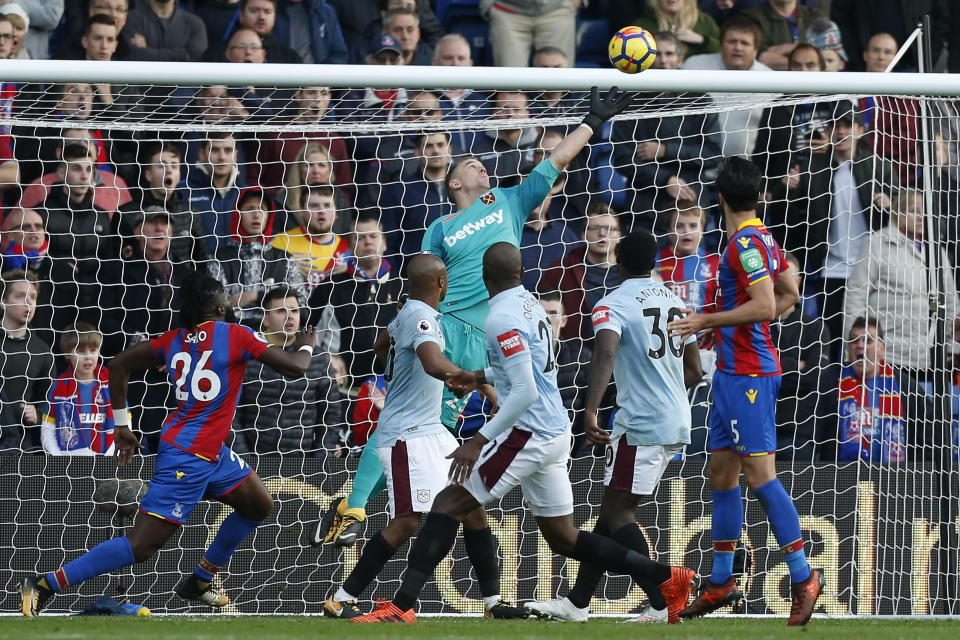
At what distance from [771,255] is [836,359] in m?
2.68

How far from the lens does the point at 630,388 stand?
6676 millimetres

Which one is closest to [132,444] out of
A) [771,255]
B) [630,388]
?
[630,388]

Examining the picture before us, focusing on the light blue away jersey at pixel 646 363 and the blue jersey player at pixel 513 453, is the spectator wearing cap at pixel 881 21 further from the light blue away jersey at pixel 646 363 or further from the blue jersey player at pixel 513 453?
the blue jersey player at pixel 513 453

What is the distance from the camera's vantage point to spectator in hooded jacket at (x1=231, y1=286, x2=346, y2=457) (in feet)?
27.7

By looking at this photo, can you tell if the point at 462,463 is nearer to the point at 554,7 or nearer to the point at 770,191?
the point at 770,191

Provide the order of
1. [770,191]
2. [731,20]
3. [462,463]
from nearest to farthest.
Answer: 1. [462,463]
2. [770,191]
3. [731,20]

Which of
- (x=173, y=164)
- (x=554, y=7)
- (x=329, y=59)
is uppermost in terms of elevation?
(x=554, y=7)

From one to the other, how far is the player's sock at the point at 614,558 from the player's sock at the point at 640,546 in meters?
0.08

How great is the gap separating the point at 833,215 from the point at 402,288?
319 cm

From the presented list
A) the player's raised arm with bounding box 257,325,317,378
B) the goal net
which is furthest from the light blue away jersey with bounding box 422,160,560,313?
the player's raised arm with bounding box 257,325,317,378

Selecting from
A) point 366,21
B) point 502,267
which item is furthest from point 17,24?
point 502,267

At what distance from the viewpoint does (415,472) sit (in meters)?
6.56

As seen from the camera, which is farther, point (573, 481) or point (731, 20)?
point (731, 20)

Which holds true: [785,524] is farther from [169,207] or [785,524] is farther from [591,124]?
[169,207]
